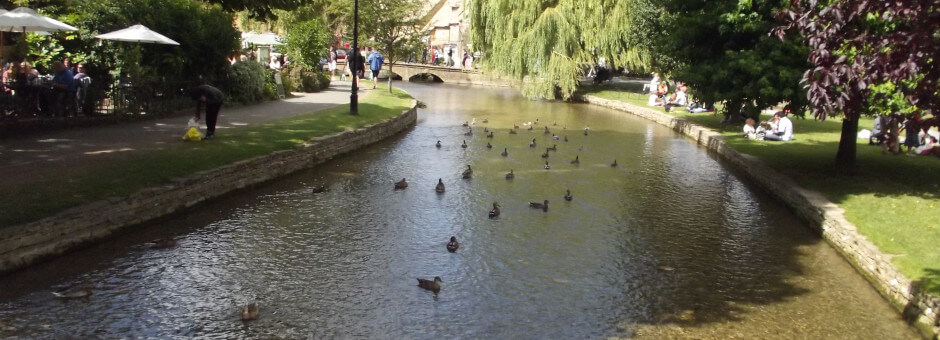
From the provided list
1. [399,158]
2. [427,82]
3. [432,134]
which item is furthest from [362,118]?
[427,82]

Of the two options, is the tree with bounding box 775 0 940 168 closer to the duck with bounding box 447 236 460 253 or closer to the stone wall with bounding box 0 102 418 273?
the duck with bounding box 447 236 460 253

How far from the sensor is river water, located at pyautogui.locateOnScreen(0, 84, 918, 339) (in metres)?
7.98

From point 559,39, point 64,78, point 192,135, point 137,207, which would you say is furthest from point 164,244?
point 559,39

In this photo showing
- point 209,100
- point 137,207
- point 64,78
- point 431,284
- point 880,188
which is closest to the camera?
point 431,284

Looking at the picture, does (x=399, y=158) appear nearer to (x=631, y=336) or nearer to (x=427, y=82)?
(x=631, y=336)

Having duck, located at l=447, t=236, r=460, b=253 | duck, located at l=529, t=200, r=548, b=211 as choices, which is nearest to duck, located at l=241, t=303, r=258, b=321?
duck, located at l=447, t=236, r=460, b=253

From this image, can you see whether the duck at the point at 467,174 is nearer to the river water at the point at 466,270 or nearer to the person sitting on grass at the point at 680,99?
the river water at the point at 466,270

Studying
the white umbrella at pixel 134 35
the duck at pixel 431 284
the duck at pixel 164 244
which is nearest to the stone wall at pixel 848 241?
the duck at pixel 431 284

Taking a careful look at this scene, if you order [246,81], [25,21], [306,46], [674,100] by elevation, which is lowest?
[674,100]

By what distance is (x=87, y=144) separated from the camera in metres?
14.8

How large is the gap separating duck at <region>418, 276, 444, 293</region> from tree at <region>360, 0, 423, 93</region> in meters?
30.9

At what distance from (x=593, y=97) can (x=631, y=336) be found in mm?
32551

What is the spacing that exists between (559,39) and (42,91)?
1003 inches

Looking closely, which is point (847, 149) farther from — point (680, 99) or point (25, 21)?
point (680, 99)
